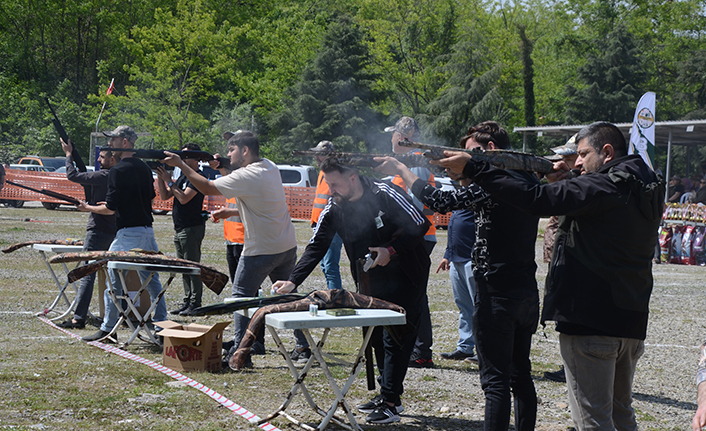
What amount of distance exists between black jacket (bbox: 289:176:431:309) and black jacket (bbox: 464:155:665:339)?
1.49 m

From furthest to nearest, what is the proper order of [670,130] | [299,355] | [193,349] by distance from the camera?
[670,130]
[299,355]
[193,349]

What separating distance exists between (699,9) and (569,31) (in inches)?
318

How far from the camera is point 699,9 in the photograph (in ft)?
145

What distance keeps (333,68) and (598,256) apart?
28884 millimetres

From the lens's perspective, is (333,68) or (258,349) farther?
(333,68)

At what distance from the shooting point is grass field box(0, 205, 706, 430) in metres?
4.33

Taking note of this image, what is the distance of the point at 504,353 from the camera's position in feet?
11.6

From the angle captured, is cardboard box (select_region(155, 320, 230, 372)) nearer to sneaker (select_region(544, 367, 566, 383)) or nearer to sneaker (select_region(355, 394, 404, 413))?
sneaker (select_region(355, 394, 404, 413))

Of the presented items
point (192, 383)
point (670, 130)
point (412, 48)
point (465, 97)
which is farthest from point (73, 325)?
point (412, 48)

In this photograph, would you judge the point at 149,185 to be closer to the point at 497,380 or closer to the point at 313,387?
the point at 313,387

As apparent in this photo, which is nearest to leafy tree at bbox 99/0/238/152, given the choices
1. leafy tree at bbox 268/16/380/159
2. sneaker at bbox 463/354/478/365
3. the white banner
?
leafy tree at bbox 268/16/380/159

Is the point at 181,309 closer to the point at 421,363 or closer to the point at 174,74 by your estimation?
the point at 421,363

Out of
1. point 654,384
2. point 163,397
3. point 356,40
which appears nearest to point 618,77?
point 356,40

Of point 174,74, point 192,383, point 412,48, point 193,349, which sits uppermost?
point 412,48
